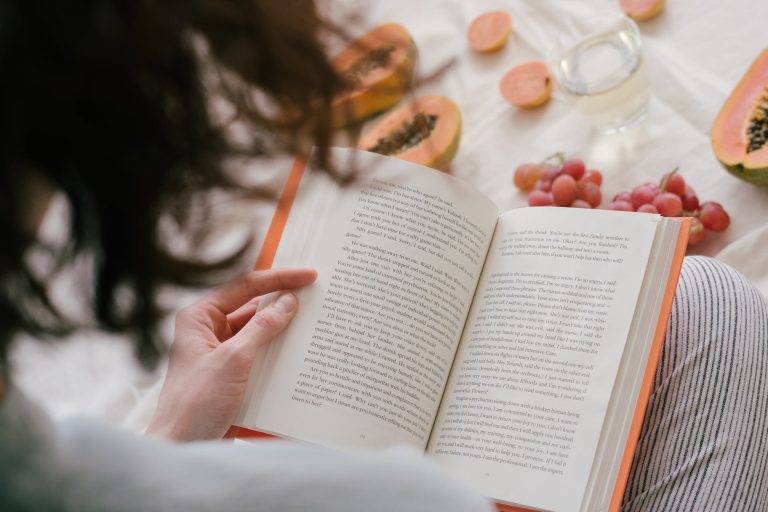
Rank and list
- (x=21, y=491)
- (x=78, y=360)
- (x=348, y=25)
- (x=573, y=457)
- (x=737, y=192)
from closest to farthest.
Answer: (x=21, y=491), (x=348, y=25), (x=573, y=457), (x=737, y=192), (x=78, y=360)

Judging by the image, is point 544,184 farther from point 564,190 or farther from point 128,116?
point 128,116

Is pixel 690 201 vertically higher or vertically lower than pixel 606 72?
lower

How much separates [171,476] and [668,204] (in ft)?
2.39

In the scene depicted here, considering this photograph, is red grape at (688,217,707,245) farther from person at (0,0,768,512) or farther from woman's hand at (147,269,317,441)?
person at (0,0,768,512)

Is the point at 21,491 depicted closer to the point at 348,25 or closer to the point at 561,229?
the point at 348,25

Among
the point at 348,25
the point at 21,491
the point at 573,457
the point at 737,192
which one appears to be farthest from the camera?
the point at 737,192

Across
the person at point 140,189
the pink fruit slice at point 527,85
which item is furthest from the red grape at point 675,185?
the person at point 140,189

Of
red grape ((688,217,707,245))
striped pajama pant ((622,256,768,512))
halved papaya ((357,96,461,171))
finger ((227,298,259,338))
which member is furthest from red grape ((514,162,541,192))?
finger ((227,298,259,338))

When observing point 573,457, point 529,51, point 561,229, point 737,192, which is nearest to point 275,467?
point 573,457

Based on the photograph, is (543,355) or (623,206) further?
(623,206)

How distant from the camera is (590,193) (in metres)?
1.01

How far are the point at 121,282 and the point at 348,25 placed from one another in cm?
20

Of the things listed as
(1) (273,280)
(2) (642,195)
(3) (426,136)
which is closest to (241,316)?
(1) (273,280)

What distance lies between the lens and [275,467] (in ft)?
1.30
